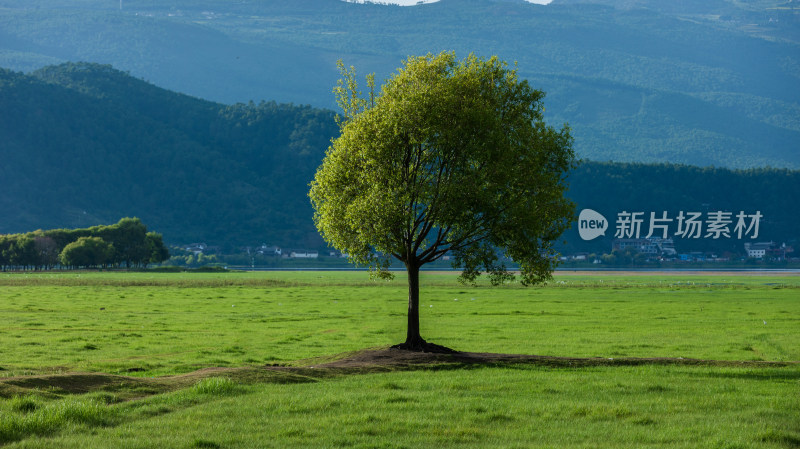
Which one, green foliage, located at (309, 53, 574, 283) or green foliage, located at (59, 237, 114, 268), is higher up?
green foliage, located at (309, 53, 574, 283)

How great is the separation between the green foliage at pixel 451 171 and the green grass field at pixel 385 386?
509 cm

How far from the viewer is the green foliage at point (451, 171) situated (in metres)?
28.9

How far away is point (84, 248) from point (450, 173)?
15318 cm

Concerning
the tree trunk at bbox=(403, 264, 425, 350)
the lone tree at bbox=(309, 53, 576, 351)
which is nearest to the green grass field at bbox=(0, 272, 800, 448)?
the tree trunk at bbox=(403, 264, 425, 350)

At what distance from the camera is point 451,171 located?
30109 millimetres

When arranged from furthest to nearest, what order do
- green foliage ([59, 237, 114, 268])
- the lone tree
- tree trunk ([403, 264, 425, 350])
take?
green foliage ([59, 237, 114, 268]) → tree trunk ([403, 264, 425, 350]) → the lone tree

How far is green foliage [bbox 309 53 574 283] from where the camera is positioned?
94.8 feet

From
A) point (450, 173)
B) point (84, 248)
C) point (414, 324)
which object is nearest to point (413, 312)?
point (414, 324)

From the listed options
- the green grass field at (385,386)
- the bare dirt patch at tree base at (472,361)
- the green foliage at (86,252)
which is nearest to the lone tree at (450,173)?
the bare dirt patch at tree base at (472,361)

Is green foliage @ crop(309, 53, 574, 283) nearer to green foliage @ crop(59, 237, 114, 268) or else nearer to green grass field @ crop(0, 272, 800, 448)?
green grass field @ crop(0, 272, 800, 448)

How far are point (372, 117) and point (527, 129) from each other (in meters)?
5.99

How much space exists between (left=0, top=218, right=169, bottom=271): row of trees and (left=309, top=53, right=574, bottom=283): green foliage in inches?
5884

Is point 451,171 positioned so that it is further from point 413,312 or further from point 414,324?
point 414,324

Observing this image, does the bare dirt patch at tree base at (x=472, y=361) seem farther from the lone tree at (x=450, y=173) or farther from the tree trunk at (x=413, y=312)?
the lone tree at (x=450, y=173)
